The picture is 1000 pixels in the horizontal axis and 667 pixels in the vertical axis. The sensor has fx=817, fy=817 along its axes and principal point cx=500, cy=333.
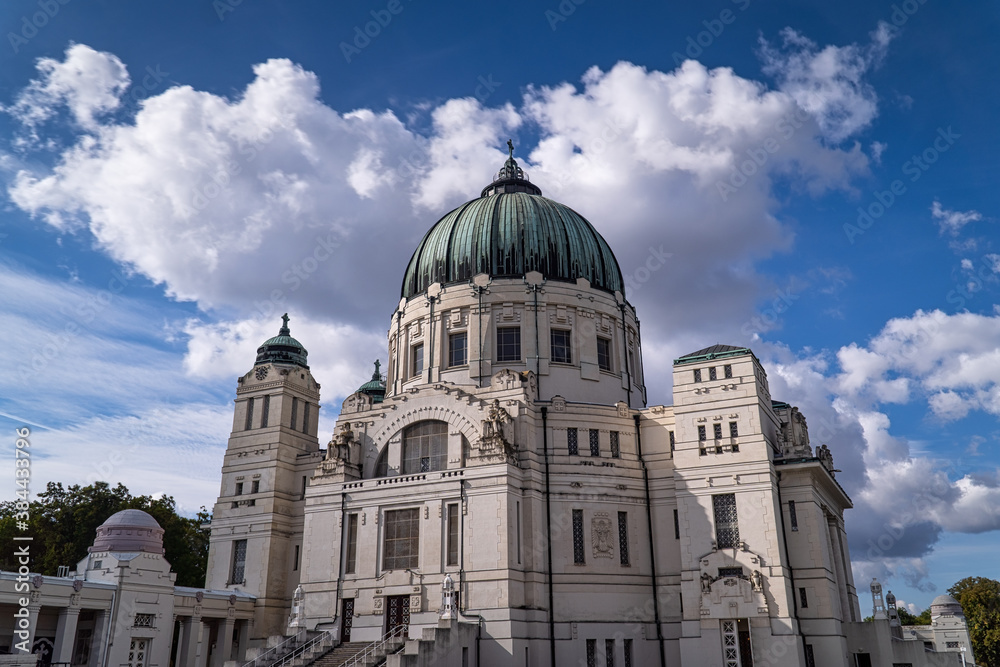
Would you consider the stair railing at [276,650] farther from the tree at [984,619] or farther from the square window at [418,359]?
the tree at [984,619]

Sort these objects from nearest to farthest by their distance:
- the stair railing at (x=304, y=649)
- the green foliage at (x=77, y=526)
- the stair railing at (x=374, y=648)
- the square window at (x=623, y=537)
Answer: the stair railing at (x=374, y=648) → the stair railing at (x=304, y=649) → the square window at (x=623, y=537) → the green foliage at (x=77, y=526)

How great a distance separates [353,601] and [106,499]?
26769 millimetres

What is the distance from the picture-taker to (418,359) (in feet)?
169

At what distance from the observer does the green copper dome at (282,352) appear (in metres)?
55.7

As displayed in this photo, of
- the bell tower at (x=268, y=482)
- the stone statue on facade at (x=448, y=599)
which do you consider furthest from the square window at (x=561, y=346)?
the bell tower at (x=268, y=482)

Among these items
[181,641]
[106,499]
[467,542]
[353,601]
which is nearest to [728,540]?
[467,542]

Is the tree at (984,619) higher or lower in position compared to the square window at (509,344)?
lower

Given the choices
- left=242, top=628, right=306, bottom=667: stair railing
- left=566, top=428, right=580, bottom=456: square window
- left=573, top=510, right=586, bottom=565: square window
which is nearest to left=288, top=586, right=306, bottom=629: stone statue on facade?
left=242, top=628, right=306, bottom=667: stair railing

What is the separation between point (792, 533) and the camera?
4044 centimetres

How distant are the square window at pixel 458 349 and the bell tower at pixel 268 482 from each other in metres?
11.3

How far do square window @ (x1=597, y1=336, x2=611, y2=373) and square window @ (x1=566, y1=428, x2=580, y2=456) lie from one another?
7.62m

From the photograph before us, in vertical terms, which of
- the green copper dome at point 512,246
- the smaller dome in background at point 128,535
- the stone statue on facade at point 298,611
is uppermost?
the green copper dome at point 512,246

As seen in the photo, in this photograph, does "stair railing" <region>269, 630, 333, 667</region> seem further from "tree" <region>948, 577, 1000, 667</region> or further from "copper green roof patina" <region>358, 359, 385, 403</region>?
"tree" <region>948, 577, 1000, 667</region>

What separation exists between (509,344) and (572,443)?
8279mm
